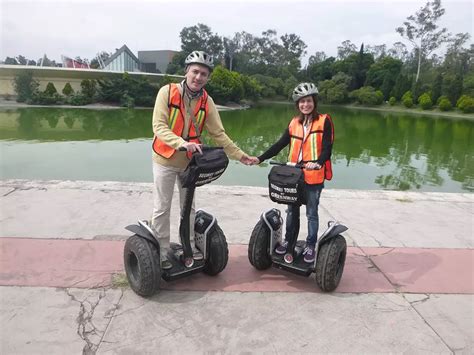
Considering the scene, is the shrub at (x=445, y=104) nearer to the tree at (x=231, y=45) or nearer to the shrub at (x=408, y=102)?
the shrub at (x=408, y=102)

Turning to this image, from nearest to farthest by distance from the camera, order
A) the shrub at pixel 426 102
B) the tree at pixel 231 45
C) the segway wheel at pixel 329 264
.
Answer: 1. the segway wheel at pixel 329 264
2. the shrub at pixel 426 102
3. the tree at pixel 231 45

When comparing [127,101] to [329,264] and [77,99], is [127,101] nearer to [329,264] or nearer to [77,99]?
[77,99]

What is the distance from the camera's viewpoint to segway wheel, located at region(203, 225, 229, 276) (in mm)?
2914

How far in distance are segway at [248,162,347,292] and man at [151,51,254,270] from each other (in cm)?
69

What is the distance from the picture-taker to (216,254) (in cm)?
291

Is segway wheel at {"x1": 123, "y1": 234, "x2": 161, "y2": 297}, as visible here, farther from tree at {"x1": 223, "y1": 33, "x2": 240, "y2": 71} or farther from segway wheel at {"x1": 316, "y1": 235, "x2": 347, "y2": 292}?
tree at {"x1": 223, "y1": 33, "x2": 240, "y2": 71}

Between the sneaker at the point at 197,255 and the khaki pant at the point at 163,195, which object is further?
the sneaker at the point at 197,255

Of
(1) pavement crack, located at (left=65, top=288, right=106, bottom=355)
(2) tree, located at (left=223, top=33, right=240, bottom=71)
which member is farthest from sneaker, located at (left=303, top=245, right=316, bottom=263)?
(2) tree, located at (left=223, top=33, right=240, bottom=71)

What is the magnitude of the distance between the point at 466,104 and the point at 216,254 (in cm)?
4020

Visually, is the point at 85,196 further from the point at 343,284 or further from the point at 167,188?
the point at 343,284

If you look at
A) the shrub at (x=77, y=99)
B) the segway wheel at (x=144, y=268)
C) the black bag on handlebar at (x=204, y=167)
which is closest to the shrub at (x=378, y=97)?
the shrub at (x=77, y=99)

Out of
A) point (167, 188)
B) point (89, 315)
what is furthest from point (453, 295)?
point (89, 315)

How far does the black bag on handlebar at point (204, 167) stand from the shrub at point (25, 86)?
29.9 m

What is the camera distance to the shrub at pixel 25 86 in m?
28.0
